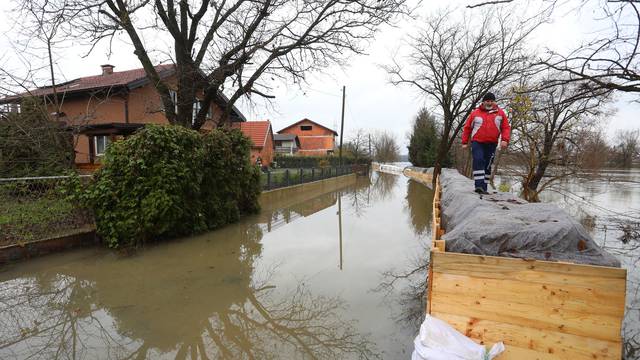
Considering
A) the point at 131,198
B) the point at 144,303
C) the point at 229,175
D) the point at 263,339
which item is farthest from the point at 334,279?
the point at 229,175

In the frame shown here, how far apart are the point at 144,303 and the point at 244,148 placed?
5408mm

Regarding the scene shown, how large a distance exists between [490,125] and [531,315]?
135 inches

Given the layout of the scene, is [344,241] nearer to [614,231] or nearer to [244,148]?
[244,148]

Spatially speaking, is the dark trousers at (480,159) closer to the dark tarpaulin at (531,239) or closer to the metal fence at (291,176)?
the dark tarpaulin at (531,239)

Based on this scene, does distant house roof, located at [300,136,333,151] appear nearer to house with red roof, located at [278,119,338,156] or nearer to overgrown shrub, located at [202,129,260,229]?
house with red roof, located at [278,119,338,156]

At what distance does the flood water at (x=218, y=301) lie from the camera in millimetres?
2947

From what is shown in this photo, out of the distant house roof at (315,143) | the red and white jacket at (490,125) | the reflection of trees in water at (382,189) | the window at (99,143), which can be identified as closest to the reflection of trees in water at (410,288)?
the red and white jacket at (490,125)

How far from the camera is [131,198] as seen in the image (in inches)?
233

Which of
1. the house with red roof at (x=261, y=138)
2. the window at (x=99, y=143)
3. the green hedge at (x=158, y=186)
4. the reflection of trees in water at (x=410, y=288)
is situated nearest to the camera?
the reflection of trees in water at (x=410, y=288)

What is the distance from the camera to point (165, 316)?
11.3ft

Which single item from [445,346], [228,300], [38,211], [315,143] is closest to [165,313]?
[228,300]

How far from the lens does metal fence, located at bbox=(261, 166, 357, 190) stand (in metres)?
13.3

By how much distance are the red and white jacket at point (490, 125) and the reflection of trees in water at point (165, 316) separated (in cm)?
325

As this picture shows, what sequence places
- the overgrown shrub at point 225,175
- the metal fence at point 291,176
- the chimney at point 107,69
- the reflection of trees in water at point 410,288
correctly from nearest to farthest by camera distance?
the reflection of trees in water at point 410,288 < the overgrown shrub at point 225,175 < the metal fence at point 291,176 < the chimney at point 107,69
